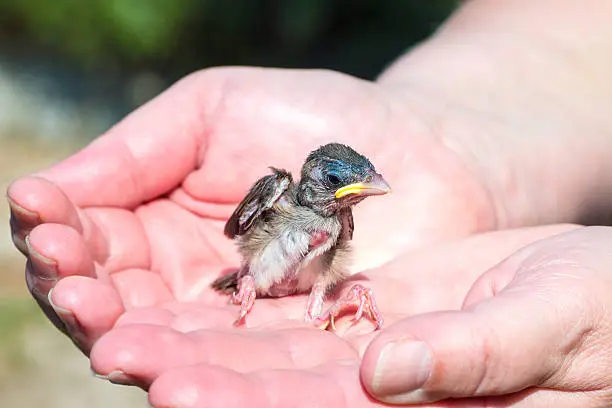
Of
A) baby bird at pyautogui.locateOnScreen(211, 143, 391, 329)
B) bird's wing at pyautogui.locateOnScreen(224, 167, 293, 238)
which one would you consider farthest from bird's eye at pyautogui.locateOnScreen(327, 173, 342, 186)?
bird's wing at pyautogui.locateOnScreen(224, 167, 293, 238)

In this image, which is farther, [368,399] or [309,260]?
[309,260]

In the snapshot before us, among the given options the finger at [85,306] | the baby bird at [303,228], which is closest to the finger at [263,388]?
the finger at [85,306]

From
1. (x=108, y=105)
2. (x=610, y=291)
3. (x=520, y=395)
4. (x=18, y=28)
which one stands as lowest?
(x=108, y=105)

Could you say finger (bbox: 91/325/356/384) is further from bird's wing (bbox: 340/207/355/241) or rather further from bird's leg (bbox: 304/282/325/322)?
bird's wing (bbox: 340/207/355/241)

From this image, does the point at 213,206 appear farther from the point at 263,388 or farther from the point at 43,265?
the point at 263,388

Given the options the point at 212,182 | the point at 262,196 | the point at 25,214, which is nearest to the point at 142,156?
the point at 212,182

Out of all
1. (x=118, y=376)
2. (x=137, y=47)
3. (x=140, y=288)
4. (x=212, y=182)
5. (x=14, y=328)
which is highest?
(x=118, y=376)

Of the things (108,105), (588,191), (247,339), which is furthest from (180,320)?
(108,105)

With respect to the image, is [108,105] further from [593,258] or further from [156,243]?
[593,258]
